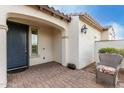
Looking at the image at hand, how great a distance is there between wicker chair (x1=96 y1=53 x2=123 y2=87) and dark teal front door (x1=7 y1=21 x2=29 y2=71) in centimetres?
348

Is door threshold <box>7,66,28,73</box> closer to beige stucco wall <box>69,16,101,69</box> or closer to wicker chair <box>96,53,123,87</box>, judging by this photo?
beige stucco wall <box>69,16,101,69</box>

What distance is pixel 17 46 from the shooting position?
201 inches

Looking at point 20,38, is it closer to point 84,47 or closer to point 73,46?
point 73,46

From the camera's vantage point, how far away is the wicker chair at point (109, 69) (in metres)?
3.59

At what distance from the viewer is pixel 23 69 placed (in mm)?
5336

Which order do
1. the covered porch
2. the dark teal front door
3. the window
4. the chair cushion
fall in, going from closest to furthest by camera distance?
1. the covered porch
2. the chair cushion
3. the dark teal front door
4. the window

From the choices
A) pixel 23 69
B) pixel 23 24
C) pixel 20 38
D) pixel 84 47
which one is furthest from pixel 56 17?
pixel 23 69

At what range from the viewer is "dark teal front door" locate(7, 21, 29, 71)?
15.8 ft

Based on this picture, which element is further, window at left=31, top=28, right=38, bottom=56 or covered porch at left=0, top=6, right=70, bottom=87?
window at left=31, top=28, right=38, bottom=56

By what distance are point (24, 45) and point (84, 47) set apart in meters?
3.34

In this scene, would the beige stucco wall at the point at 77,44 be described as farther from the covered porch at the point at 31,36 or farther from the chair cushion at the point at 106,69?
the chair cushion at the point at 106,69

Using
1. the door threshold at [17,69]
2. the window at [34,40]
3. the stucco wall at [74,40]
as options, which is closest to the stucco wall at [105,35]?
the stucco wall at [74,40]

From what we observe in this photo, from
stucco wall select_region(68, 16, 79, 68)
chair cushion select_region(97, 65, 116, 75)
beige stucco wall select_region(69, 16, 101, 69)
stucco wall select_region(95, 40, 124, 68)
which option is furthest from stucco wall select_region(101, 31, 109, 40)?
chair cushion select_region(97, 65, 116, 75)
